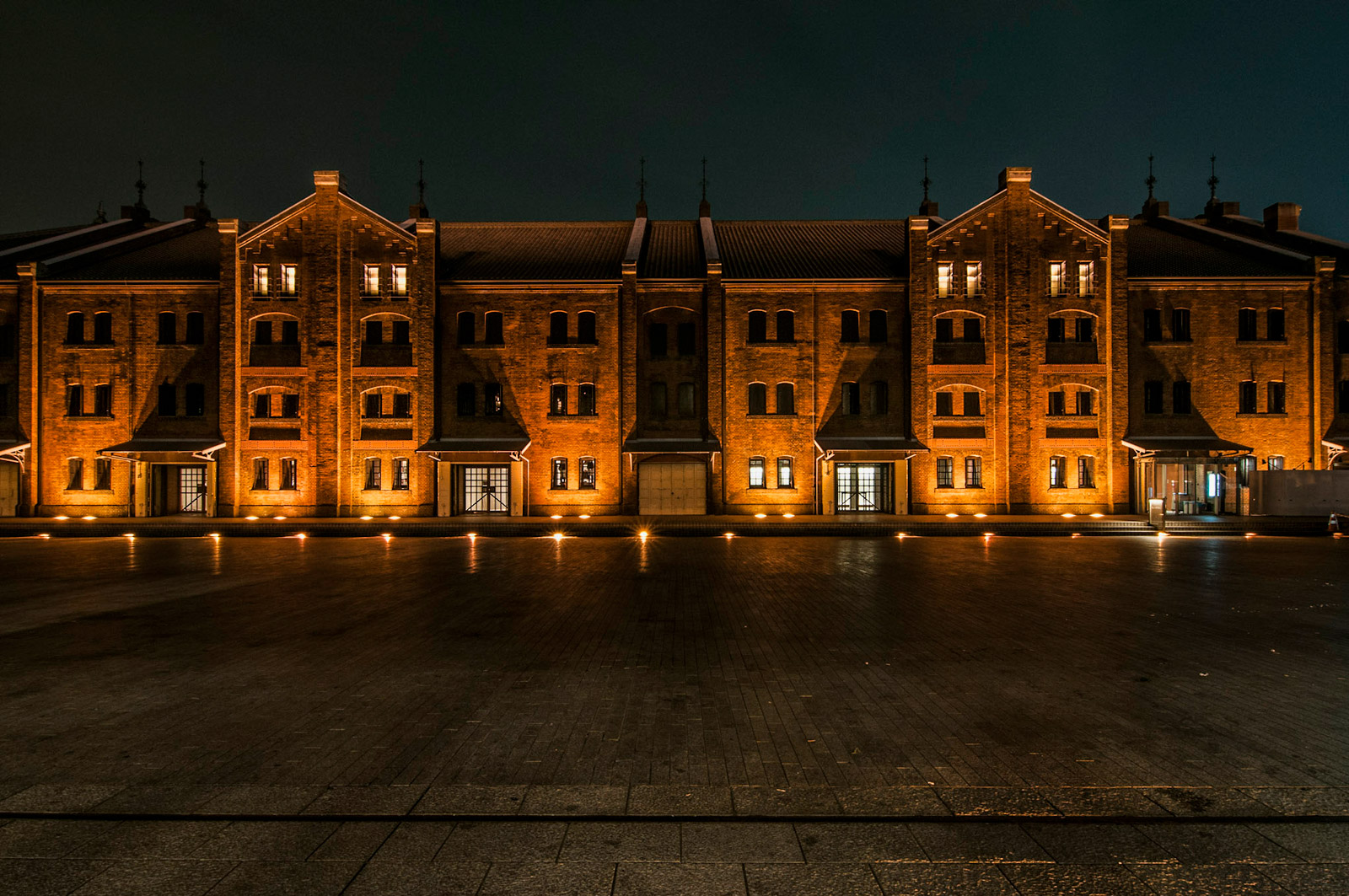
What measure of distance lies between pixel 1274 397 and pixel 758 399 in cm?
2292

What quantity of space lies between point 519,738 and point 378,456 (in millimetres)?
27718

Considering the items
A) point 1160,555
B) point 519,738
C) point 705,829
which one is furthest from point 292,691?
point 1160,555

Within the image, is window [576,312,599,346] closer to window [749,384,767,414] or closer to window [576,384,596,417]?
window [576,384,596,417]

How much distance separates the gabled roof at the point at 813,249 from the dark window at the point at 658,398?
5773 millimetres

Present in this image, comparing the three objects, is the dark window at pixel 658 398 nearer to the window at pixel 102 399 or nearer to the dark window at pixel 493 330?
the dark window at pixel 493 330

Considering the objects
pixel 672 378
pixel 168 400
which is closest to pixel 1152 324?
pixel 672 378

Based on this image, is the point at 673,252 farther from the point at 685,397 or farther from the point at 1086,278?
the point at 1086,278

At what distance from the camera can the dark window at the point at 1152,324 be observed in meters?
31.5

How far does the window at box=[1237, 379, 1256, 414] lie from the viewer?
3128cm

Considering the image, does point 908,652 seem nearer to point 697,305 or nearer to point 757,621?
point 757,621

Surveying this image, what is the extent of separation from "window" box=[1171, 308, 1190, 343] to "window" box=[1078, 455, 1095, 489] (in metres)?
6.87

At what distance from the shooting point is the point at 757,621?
10328 millimetres

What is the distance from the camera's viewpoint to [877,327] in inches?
1230

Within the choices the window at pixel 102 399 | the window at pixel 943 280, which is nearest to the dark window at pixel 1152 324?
the window at pixel 943 280
